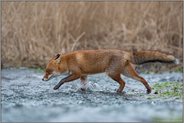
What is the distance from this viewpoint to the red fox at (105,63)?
1002 cm

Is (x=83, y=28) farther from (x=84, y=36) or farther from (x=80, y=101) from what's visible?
(x=80, y=101)

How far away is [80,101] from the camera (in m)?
9.11

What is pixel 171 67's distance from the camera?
15.0 meters

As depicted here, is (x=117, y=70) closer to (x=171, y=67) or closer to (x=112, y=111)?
(x=112, y=111)

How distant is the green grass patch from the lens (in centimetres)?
999

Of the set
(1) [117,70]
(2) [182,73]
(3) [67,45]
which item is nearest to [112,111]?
(1) [117,70]

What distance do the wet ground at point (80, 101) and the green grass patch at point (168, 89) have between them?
0.24m

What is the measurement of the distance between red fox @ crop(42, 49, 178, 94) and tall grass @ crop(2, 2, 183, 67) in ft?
15.3

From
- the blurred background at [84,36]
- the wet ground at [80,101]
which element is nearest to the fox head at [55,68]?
the wet ground at [80,101]

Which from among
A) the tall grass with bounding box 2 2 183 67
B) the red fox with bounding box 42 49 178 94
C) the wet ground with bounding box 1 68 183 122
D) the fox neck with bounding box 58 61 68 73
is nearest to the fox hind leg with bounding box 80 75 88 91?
the red fox with bounding box 42 49 178 94

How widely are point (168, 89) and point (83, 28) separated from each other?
19.5 ft

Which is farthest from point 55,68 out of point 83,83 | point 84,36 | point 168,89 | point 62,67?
point 84,36

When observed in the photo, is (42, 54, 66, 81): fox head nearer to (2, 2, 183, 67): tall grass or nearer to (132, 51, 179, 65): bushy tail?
Answer: (132, 51, 179, 65): bushy tail

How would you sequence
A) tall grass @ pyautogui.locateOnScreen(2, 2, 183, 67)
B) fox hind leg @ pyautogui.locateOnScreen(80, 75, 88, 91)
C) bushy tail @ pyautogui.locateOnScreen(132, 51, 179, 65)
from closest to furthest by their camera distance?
bushy tail @ pyautogui.locateOnScreen(132, 51, 179, 65), fox hind leg @ pyautogui.locateOnScreen(80, 75, 88, 91), tall grass @ pyautogui.locateOnScreen(2, 2, 183, 67)
